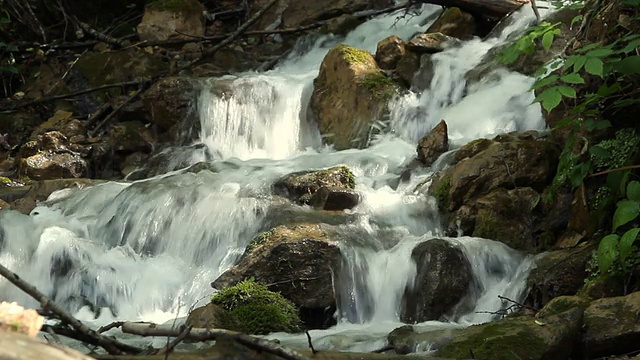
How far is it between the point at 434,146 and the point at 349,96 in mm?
2194

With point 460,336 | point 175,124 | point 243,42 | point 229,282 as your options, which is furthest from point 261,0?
point 460,336

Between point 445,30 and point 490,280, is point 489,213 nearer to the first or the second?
point 490,280

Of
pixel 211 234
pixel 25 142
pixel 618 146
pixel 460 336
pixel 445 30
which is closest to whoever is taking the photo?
pixel 460 336

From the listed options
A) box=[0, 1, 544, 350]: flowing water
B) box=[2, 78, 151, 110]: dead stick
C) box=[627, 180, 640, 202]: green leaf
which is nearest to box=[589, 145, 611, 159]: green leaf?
box=[627, 180, 640, 202]: green leaf

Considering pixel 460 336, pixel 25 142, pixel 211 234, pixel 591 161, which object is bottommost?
pixel 25 142

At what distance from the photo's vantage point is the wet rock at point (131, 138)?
10938 millimetres

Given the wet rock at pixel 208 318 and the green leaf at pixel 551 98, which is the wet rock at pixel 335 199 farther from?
the green leaf at pixel 551 98

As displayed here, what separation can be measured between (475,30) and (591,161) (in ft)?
19.6

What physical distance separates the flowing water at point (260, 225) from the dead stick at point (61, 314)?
7.40 feet

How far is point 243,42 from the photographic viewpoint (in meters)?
13.7

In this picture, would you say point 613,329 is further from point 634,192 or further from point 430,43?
point 430,43

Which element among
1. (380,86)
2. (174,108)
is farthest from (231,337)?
(174,108)

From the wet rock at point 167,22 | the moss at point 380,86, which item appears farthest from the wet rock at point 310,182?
the wet rock at point 167,22

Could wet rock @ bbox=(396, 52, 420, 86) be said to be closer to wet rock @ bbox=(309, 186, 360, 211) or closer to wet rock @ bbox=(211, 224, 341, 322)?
wet rock @ bbox=(309, 186, 360, 211)
